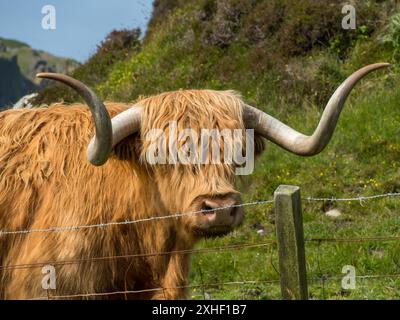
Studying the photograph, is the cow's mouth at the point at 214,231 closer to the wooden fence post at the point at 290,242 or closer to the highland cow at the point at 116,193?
the highland cow at the point at 116,193

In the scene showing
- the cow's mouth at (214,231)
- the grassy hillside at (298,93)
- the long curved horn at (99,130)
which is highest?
the grassy hillside at (298,93)

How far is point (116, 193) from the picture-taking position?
6578 millimetres

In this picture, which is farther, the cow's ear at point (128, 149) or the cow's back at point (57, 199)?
the cow's ear at point (128, 149)

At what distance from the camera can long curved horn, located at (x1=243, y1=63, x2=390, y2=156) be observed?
597 centimetres

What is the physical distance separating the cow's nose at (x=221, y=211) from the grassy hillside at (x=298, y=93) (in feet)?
3.12

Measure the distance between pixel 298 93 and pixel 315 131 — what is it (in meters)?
8.11

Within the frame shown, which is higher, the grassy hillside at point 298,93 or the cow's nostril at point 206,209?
the grassy hillside at point 298,93

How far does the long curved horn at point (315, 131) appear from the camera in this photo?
597 centimetres

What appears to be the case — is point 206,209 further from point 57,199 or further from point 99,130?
point 57,199

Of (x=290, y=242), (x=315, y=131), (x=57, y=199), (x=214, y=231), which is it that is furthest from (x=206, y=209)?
(x=57, y=199)

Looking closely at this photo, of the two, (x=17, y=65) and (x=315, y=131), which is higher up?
(x=17, y=65)

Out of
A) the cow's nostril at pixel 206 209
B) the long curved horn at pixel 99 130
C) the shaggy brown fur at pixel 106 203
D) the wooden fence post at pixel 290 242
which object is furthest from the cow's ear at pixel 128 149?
the wooden fence post at pixel 290 242

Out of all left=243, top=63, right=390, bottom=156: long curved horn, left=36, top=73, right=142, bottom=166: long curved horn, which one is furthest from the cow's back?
left=243, top=63, right=390, bottom=156: long curved horn
